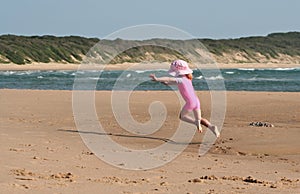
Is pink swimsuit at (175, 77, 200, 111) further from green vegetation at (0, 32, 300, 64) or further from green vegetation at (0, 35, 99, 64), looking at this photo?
Result: green vegetation at (0, 35, 99, 64)

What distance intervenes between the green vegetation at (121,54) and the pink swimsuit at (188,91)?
65661 mm

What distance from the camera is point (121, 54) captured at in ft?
351

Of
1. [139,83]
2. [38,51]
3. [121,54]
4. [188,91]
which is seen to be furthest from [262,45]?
[188,91]

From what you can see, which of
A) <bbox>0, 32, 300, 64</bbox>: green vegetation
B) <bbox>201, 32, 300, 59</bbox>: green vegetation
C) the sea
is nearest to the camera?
the sea

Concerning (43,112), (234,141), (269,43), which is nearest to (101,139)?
(234,141)

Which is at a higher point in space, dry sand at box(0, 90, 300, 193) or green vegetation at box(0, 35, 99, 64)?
green vegetation at box(0, 35, 99, 64)

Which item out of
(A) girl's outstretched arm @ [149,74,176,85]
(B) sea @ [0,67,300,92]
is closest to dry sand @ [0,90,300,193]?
(A) girl's outstretched arm @ [149,74,176,85]

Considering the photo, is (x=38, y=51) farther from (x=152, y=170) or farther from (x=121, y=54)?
(x=152, y=170)

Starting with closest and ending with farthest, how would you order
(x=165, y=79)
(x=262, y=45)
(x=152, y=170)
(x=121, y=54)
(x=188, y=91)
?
(x=165, y=79) < (x=152, y=170) < (x=188, y=91) < (x=121, y=54) < (x=262, y=45)

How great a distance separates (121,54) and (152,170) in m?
97.8

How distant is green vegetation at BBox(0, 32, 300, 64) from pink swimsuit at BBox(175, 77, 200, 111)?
65.7 meters

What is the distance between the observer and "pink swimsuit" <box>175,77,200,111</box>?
9719mm

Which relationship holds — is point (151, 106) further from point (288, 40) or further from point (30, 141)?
point (288, 40)

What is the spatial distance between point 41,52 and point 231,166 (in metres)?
98.2
